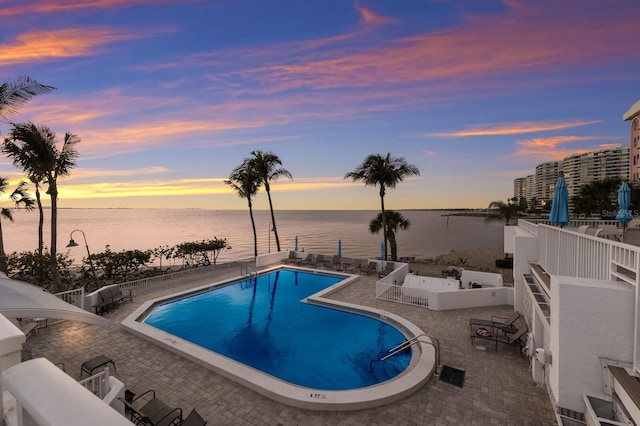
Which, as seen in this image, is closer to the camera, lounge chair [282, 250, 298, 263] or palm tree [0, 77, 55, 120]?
palm tree [0, 77, 55, 120]

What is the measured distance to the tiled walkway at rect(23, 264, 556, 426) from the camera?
6754mm

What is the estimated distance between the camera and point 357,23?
1456cm

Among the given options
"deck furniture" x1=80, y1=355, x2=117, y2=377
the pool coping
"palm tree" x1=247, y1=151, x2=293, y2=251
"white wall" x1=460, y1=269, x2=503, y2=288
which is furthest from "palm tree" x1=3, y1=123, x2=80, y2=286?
"white wall" x1=460, y1=269, x2=503, y2=288

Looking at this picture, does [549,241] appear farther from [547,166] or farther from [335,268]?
[547,166]

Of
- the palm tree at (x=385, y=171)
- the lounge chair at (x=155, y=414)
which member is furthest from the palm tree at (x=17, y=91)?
the palm tree at (x=385, y=171)

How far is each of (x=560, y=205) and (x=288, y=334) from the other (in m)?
11.4

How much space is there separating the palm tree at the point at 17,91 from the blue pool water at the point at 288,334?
1024cm

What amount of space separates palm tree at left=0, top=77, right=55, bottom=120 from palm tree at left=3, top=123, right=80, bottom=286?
384cm

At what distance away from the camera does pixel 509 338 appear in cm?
990

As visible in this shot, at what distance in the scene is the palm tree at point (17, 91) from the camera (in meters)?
11.2

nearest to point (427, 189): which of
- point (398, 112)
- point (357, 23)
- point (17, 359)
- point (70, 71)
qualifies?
point (398, 112)

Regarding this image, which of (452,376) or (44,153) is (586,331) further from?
(44,153)

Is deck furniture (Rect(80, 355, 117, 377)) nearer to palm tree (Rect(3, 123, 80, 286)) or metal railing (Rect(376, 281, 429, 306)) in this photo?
palm tree (Rect(3, 123, 80, 286))

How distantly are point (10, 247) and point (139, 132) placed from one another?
2330 inches
